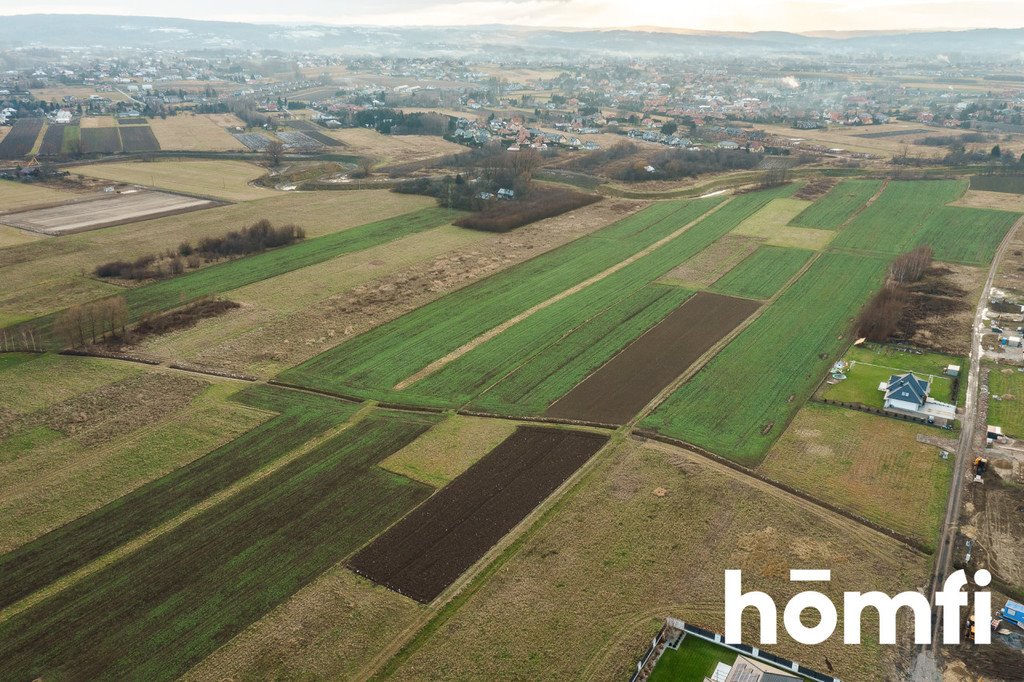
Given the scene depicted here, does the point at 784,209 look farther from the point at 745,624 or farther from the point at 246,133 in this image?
the point at 246,133

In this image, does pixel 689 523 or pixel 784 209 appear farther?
pixel 784 209

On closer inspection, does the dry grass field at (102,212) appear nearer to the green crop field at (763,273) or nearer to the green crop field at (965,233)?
the green crop field at (763,273)

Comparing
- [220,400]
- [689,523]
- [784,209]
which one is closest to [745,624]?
[689,523]

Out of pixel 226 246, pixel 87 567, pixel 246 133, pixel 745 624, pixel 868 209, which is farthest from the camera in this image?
pixel 246 133

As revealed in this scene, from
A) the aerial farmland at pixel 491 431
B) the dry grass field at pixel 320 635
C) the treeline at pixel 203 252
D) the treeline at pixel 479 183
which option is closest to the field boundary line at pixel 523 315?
the aerial farmland at pixel 491 431

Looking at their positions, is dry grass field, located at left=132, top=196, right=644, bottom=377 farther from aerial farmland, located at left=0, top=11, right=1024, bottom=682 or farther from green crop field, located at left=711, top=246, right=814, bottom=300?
green crop field, located at left=711, top=246, right=814, bottom=300

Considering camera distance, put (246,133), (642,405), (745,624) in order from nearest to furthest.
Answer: (745,624) < (642,405) < (246,133)

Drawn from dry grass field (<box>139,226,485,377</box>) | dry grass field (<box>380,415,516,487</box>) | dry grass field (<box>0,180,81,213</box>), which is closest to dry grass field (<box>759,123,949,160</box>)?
dry grass field (<box>139,226,485,377</box>)
